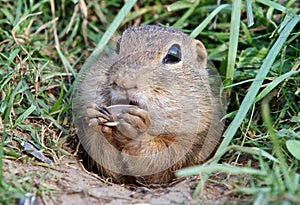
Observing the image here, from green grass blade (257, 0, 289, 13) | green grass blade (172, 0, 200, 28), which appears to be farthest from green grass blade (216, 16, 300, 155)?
green grass blade (172, 0, 200, 28)

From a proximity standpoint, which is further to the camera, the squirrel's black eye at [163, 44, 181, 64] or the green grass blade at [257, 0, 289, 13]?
the green grass blade at [257, 0, 289, 13]

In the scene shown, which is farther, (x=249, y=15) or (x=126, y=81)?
(x=249, y=15)

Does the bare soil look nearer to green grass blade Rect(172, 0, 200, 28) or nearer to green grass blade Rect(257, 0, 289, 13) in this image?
green grass blade Rect(257, 0, 289, 13)

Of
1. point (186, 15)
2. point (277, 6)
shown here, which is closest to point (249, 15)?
point (277, 6)

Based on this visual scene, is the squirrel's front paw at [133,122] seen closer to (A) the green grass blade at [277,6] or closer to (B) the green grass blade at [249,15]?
(B) the green grass blade at [249,15]

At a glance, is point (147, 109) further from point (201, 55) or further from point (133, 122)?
point (201, 55)

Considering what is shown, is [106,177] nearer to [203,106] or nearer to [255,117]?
[203,106]
